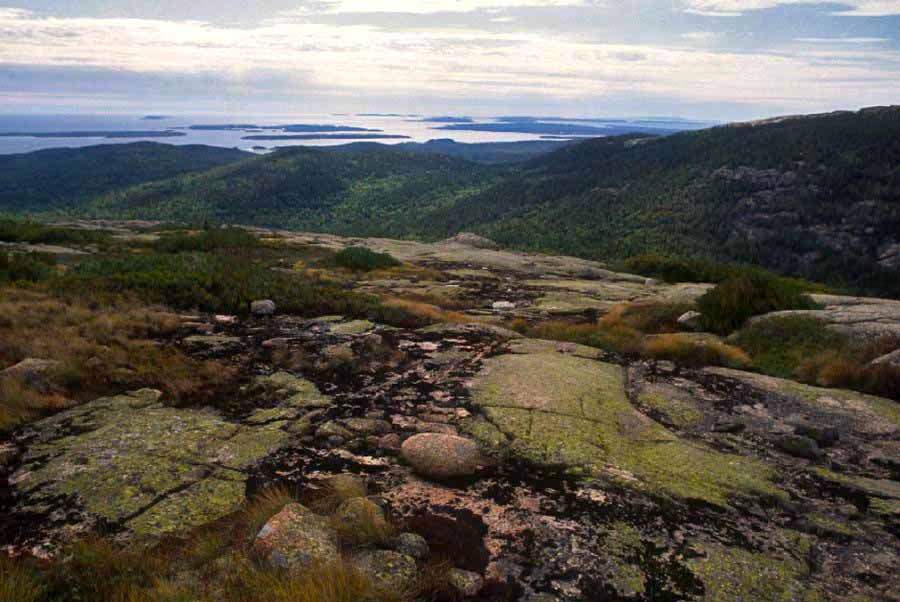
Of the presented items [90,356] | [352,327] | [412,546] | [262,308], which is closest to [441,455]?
[412,546]

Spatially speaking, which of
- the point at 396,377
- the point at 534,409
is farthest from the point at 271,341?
the point at 534,409

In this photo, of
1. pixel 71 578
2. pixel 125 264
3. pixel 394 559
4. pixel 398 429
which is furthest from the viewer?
pixel 125 264

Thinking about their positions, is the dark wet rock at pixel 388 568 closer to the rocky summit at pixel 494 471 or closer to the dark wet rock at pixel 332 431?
the rocky summit at pixel 494 471

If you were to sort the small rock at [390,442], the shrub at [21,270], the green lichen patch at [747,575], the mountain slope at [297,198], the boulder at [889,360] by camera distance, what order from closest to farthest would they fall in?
the green lichen patch at [747,575] < the small rock at [390,442] < the boulder at [889,360] < the shrub at [21,270] < the mountain slope at [297,198]

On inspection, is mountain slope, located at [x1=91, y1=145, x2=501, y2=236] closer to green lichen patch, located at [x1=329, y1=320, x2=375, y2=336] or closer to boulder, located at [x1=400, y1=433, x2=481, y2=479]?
green lichen patch, located at [x1=329, y1=320, x2=375, y2=336]

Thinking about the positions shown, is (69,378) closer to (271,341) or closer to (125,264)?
(271,341)

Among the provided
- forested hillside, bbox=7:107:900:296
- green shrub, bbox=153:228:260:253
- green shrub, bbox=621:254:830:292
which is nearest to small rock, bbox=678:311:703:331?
green shrub, bbox=621:254:830:292

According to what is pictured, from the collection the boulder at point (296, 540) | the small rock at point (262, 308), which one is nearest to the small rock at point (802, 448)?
the boulder at point (296, 540)
